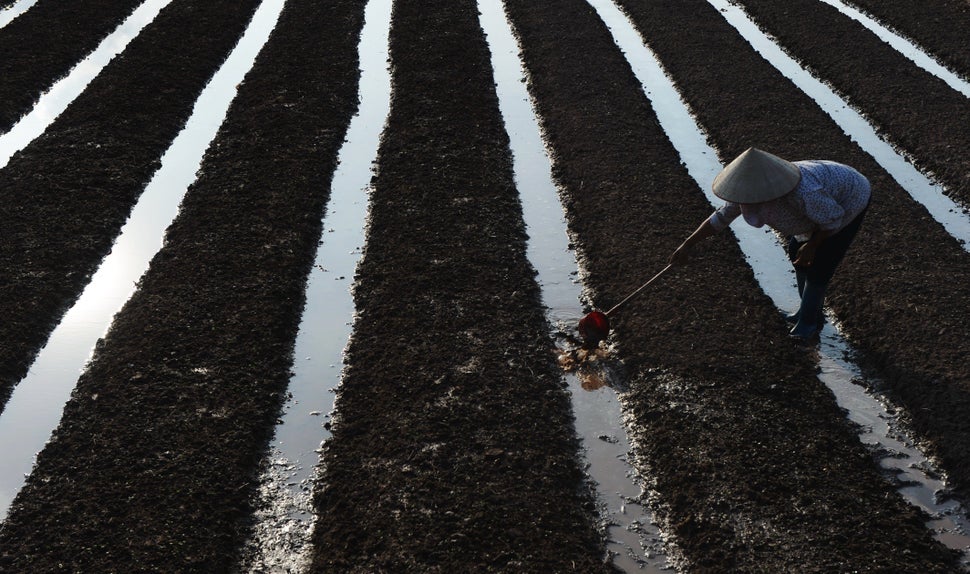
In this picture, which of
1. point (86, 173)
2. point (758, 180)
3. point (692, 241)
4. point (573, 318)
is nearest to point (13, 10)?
point (86, 173)

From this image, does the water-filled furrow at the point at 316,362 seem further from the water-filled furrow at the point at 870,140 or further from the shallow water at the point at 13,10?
the shallow water at the point at 13,10

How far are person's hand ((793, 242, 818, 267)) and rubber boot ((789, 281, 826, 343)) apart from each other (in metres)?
0.31

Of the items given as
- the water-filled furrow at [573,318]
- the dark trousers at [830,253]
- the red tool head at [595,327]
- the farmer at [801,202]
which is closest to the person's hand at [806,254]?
the farmer at [801,202]

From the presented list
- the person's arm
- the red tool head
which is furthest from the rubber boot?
the red tool head

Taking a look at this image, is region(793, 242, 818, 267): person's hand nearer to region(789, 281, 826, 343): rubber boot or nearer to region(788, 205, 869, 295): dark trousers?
region(788, 205, 869, 295): dark trousers

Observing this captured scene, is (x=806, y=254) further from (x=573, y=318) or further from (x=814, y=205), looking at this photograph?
(x=573, y=318)

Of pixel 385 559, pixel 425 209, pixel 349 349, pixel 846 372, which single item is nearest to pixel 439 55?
pixel 425 209

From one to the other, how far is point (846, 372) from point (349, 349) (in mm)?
3052

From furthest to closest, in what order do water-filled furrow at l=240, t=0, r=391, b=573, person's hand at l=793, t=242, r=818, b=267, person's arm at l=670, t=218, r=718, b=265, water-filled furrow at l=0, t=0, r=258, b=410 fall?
water-filled furrow at l=0, t=0, r=258, b=410 → person's arm at l=670, t=218, r=718, b=265 → person's hand at l=793, t=242, r=818, b=267 → water-filled furrow at l=240, t=0, r=391, b=573

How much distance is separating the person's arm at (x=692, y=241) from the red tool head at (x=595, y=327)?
1.81 feet

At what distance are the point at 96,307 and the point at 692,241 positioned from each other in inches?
161

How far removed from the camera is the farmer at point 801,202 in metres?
5.50

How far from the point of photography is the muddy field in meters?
4.78

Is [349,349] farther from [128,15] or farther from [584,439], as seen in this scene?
[128,15]
